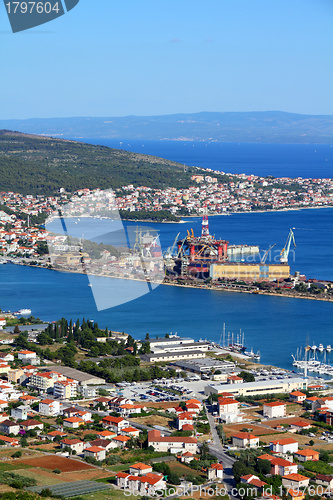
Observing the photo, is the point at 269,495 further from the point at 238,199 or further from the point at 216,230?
the point at 238,199

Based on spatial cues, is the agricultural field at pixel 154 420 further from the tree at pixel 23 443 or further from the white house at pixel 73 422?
the tree at pixel 23 443

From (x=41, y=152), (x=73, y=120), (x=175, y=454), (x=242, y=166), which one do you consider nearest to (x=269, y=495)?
(x=175, y=454)

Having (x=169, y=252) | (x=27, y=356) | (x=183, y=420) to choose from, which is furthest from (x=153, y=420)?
(x=169, y=252)

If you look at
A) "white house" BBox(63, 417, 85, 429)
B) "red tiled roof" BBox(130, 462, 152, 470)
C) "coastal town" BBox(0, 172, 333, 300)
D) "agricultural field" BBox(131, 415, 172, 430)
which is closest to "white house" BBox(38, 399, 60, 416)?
"white house" BBox(63, 417, 85, 429)

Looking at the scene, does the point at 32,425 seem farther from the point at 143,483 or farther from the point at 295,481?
the point at 295,481

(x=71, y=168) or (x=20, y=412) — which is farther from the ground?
(x=71, y=168)

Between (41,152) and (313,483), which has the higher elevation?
(41,152)

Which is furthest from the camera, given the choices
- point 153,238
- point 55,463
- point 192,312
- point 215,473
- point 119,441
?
point 153,238

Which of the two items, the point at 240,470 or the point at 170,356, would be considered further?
the point at 170,356
